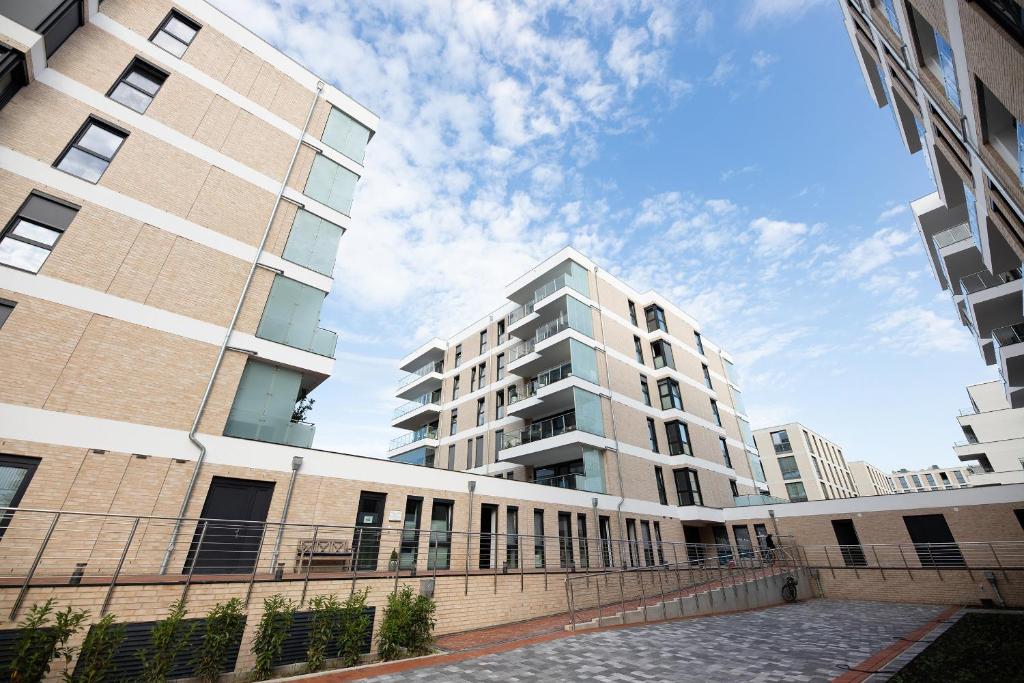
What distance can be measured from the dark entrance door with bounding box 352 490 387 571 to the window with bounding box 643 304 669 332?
20.9 m

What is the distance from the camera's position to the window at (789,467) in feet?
151

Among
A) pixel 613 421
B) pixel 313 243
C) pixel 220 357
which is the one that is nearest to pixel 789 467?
pixel 613 421

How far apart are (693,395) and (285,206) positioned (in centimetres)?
2486

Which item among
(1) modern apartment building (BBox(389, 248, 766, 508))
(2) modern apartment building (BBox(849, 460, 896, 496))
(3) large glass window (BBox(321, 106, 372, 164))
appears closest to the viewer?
(3) large glass window (BBox(321, 106, 372, 164))

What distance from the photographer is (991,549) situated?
612 inches

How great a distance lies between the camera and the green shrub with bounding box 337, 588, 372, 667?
24.0ft

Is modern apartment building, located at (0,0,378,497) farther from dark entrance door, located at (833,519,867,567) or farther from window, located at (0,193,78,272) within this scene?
dark entrance door, located at (833,519,867,567)

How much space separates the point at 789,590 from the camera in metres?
16.6

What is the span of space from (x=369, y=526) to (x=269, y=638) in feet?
17.0

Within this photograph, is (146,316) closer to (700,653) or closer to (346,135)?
(346,135)

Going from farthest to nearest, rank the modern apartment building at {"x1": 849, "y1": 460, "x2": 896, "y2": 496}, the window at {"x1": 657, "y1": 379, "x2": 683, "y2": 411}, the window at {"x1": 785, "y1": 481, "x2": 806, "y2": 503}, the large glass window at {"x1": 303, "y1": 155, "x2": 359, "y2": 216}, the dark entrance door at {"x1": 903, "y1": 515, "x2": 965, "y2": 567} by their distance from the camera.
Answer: the modern apartment building at {"x1": 849, "y1": 460, "x2": 896, "y2": 496} → the window at {"x1": 785, "y1": 481, "x2": 806, "y2": 503} → the window at {"x1": 657, "y1": 379, "x2": 683, "y2": 411} → the dark entrance door at {"x1": 903, "y1": 515, "x2": 965, "y2": 567} → the large glass window at {"x1": 303, "y1": 155, "x2": 359, "y2": 216}

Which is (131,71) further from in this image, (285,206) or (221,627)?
(221,627)

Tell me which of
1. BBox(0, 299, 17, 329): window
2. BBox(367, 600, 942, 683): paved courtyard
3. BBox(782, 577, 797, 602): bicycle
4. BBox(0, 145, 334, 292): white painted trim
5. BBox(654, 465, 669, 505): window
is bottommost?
BBox(367, 600, 942, 683): paved courtyard

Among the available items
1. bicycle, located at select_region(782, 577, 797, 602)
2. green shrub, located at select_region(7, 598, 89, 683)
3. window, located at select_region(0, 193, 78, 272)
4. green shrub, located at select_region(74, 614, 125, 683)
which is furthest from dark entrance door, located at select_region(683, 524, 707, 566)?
window, located at select_region(0, 193, 78, 272)
